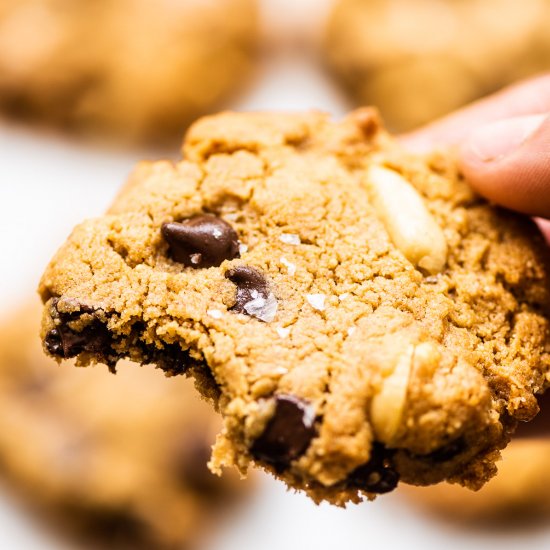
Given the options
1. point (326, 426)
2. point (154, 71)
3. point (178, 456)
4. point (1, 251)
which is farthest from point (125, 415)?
point (326, 426)

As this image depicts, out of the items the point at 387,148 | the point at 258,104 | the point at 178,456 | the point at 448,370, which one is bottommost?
the point at 178,456

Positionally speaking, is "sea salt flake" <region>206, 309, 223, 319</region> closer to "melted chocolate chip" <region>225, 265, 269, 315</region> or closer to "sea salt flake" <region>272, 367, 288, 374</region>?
"melted chocolate chip" <region>225, 265, 269, 315</region>

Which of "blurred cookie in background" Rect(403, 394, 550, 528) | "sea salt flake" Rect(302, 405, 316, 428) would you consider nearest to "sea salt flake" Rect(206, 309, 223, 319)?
"sea salt flake" Rect(302, 405, 316, 428)

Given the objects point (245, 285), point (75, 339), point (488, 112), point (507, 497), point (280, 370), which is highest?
point (488, 112)

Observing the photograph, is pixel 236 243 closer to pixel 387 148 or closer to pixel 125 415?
pixel 387 148

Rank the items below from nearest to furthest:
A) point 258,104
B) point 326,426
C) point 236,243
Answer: point 326,426, point 236,243, point 258,104

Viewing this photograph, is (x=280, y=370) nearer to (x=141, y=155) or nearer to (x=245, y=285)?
(x=245, y=285)

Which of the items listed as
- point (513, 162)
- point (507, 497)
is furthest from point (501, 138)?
point (507, 497)
